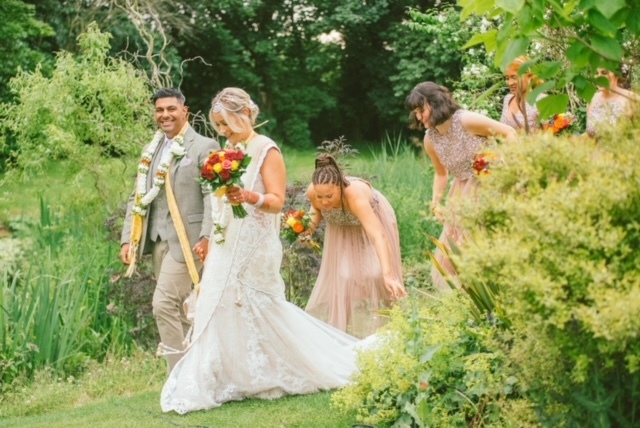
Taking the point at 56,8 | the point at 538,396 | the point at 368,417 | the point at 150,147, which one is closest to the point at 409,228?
the point at 150,147

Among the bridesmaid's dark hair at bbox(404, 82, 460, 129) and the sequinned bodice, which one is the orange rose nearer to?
the sequinned bodice

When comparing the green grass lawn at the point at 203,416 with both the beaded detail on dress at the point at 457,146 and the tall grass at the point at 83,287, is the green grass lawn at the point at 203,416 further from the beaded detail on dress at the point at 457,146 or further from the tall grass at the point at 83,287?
the beaded detail on dress at the point at 457,146

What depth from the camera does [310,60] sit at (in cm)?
2994

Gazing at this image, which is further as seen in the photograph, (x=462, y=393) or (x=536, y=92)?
(x=462, y=393)

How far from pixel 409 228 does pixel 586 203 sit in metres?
8.16

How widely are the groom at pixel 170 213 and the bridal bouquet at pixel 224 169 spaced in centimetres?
78

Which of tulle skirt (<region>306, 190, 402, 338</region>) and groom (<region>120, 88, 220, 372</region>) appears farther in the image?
tulle skirt (<region>306, 190, 402, 338</region>)

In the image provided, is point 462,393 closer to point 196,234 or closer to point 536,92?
point 536,92

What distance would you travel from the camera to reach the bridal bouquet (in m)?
5.76

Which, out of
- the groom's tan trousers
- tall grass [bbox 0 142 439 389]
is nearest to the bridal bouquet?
the groom's tan trousers

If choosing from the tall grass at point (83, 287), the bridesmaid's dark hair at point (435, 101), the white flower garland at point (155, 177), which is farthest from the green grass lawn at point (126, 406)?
the bridesmaid's dark hair at point (435, 101)

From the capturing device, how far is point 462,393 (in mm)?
4750

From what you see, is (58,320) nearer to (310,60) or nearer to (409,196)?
(409,196)

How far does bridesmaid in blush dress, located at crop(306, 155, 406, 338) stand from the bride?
1.56ft
